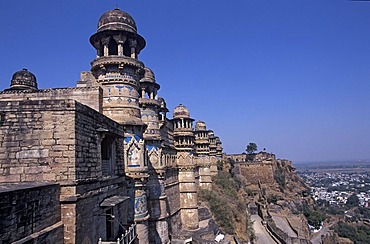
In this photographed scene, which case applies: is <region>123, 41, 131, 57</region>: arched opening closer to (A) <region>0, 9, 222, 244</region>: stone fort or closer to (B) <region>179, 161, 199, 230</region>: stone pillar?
(A) <region>0, 9, 222, 244</region>: stone fort

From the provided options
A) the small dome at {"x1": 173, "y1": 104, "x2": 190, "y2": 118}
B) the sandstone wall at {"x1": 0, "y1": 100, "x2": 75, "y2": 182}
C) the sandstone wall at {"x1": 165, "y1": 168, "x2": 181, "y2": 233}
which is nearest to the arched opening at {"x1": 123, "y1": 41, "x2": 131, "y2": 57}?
the sandstone wall at {"x1": 0, "y1": 100, "x2": 75, "y2": 182}

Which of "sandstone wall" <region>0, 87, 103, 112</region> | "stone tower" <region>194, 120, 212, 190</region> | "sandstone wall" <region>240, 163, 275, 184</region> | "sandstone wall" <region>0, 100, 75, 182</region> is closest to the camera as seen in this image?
"sandstone wall" <region>0, 100, 75, 182</region>

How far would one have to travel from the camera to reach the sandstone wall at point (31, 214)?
5.08m

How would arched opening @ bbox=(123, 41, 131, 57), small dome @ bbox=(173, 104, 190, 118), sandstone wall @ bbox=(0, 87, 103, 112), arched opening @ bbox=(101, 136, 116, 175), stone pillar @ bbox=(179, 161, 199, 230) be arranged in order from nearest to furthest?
arched opening @ bbox=(101, 136, 116, 175)
sandstone wall @ bbox=(0, 87, 103, 112)
arched opening @ bbox=(123, 41, 131, 57)
stone pillar @ bbox=(179, 161, 199, 230)
small dome @ bbox=(173, 104, 190, 118)

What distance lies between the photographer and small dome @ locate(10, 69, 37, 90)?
1702cm

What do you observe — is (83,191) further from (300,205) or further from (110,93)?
(300,205)

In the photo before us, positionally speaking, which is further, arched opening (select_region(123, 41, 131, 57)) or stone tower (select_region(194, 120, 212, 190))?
stone tower (select_region(194, 120, 212, 190))

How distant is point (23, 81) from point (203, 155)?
18804 millimetres

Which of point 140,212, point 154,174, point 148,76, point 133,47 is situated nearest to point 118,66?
point 133,47

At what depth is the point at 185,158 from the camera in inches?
941

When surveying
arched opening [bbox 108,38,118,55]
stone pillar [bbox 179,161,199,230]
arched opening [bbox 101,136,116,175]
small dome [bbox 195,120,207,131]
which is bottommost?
stone pillar [bbox 179,161,199,230]

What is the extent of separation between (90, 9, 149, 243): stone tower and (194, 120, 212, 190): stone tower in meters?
17.6

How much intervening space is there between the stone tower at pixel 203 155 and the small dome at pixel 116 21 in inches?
735

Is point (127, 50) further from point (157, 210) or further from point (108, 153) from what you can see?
point (157, 210)
